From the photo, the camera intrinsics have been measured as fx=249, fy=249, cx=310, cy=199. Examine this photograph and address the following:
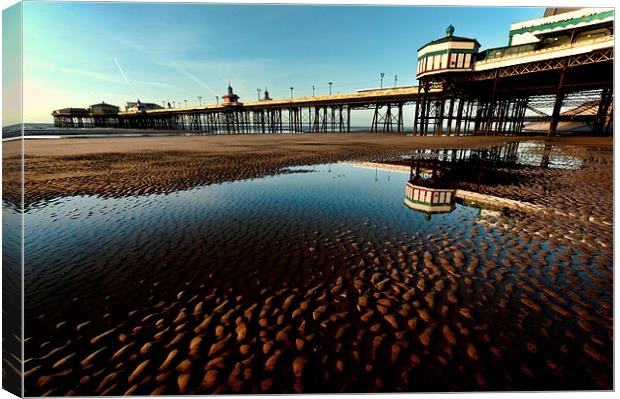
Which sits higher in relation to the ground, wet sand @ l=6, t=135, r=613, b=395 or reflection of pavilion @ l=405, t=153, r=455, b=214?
reflection of pavilion @ l=405, t=153, r=455, b=214

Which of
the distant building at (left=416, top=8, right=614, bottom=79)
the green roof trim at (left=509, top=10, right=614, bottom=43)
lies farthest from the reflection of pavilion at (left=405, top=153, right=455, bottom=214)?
the green roof trim at (left=509, top=10, right=614, bottom=43)

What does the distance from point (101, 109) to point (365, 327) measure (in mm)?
141935

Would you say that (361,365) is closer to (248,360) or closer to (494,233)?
(248,360)

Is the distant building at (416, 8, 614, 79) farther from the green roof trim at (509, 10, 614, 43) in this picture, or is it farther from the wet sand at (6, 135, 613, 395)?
the wet sand at (6, 135, 613, 395)

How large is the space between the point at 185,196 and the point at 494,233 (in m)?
7.76

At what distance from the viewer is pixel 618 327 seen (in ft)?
8.23

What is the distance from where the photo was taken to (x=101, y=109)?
105812mm

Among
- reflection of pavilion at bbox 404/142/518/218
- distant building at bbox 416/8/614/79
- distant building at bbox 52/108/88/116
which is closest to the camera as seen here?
reflection of pavilion at bbox 404/142/518/218

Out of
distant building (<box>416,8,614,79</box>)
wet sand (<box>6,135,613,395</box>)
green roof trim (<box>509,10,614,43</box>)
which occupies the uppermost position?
green roof trim (<box>509,10,614,43</box>)

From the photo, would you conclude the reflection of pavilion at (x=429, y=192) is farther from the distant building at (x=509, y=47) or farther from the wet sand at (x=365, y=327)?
the distant building at (x=509, y=47)

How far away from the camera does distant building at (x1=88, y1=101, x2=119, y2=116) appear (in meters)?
106

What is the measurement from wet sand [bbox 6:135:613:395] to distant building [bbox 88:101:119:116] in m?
137

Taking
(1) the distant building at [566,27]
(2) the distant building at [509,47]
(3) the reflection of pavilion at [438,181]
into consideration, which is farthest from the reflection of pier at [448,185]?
(1) the distant building at [566,27]

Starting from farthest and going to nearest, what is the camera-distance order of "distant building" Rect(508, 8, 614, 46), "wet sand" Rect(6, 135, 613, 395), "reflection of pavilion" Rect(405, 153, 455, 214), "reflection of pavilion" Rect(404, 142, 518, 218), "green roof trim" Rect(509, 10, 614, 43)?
"distant building" Rect(508, 8, 614, 46) < "green roof trim" Rect(509, 10, 614, 43) < "reflection of pavilion" Rect(404, 142, 518, 218) < "reflection of pavilion" Rect(405, 153, 455, 214) < "wet sand" Rect(6, 135, 613, 395)
